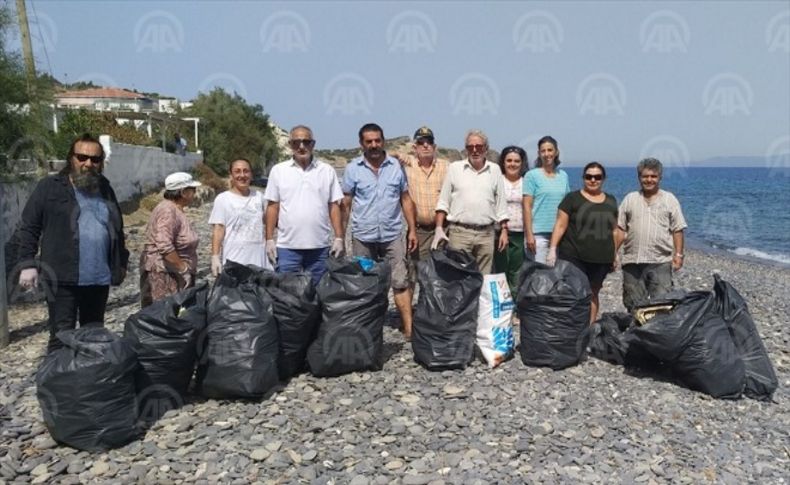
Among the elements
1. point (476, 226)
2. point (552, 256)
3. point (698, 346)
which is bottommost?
point (698, 346)

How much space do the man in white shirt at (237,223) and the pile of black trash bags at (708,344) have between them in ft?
10.2

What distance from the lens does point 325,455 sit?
3805 millimetres

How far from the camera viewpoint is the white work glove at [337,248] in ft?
17.2

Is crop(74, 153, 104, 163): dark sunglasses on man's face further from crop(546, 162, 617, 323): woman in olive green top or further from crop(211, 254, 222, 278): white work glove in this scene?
crop(546, 162, 617, 323): woman in olive green top

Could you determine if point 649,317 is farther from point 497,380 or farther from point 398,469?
point 398,469

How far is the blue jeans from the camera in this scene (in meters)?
5.15

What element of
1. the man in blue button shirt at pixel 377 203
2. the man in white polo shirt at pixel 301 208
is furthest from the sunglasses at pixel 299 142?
the man in blue button shirt at pixel 377 203

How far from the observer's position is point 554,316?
16.8ft

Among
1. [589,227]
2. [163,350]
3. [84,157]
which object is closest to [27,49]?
[84,157]

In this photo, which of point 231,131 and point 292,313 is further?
point 231,131

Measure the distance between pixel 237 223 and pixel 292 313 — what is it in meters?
0.96

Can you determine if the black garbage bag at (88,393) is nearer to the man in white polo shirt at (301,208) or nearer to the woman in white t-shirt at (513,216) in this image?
the man in white polo shirt at (301,208)

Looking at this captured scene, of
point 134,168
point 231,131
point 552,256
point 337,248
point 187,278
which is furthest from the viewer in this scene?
point 231,131

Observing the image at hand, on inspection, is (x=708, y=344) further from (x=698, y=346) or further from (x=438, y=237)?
(x=438, y=237)
